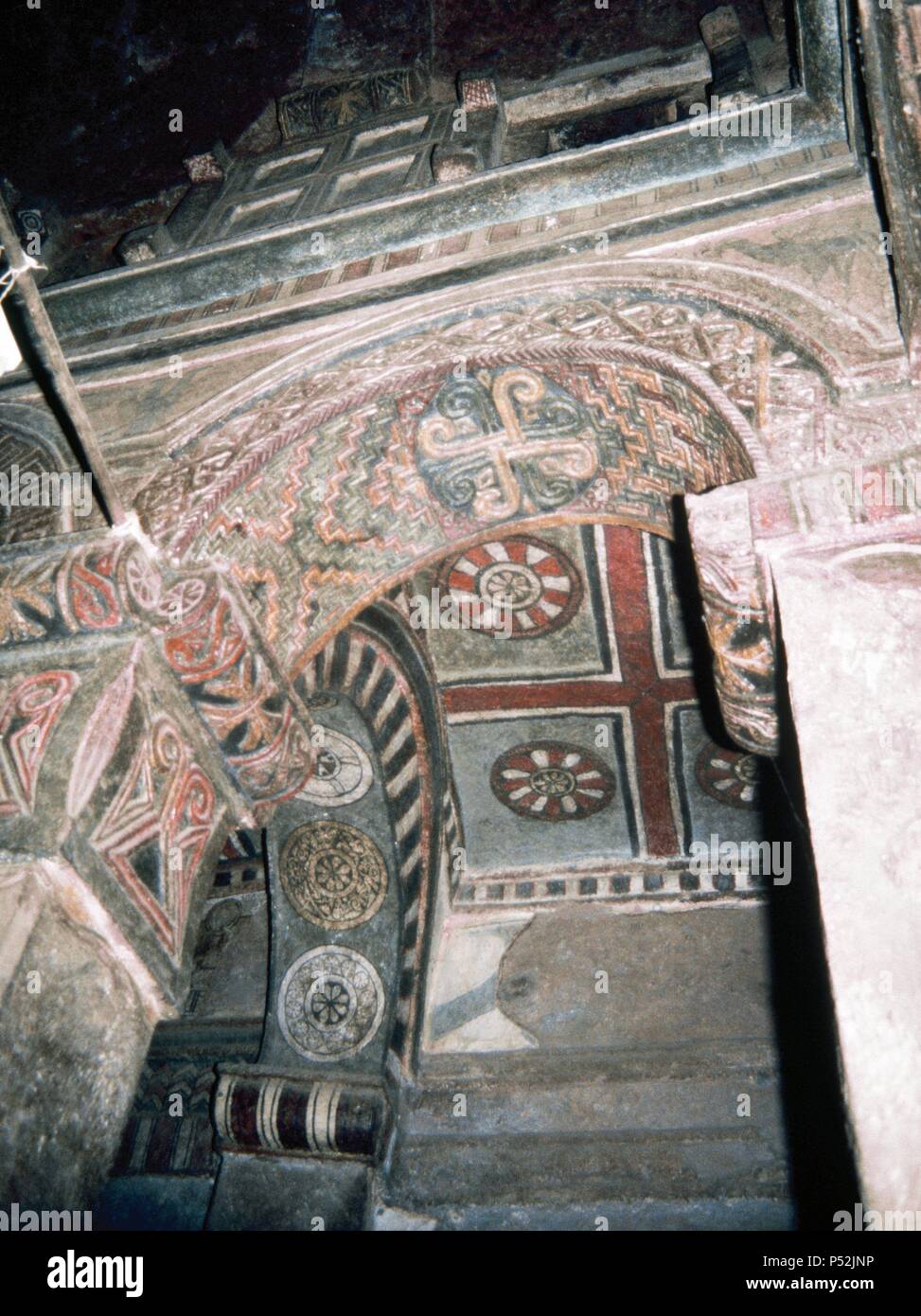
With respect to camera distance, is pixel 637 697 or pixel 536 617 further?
pixel 637 697

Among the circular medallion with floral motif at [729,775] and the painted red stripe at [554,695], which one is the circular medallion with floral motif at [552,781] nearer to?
the painted red stripe at [554,695]

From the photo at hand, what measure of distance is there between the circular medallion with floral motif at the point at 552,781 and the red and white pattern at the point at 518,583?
65cm

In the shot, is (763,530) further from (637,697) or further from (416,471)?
(637,697)

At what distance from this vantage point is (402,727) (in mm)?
4727

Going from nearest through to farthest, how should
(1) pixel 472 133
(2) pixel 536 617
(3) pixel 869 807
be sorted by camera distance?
(3) pixel 869 807, (1) pixel 472 133, (2) pixel 536 617

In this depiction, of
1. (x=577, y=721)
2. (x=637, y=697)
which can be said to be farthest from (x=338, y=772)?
(x=637, y=697)

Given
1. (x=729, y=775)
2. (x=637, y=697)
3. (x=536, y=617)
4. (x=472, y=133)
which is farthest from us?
(x=729, y=775)

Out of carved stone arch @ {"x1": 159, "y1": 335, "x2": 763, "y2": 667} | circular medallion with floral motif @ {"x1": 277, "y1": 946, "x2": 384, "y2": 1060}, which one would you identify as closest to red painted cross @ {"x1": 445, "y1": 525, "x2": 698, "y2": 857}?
circular medallion with floral motif @ {"x1": 277, "y1": 946, "x2": 384, "y2": 1060}

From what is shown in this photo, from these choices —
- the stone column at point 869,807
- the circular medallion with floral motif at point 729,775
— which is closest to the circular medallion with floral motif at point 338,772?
the circular medallion with floral motif at point 729,775

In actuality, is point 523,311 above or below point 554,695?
below

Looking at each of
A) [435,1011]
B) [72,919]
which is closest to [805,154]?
[72,919]

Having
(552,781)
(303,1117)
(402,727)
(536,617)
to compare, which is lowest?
(303,1117)

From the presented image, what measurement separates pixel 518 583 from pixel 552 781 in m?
1.10

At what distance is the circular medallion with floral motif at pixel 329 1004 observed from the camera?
4523 millimetres
